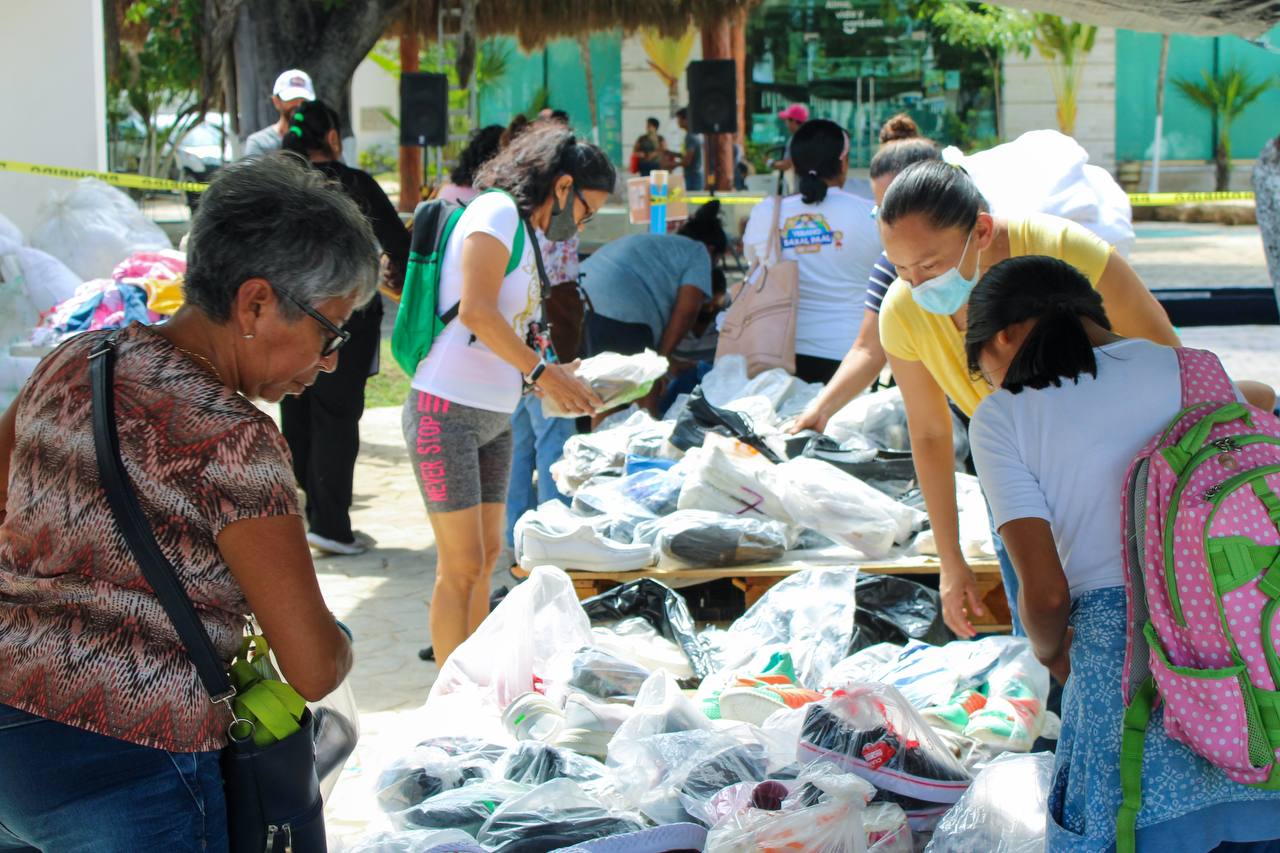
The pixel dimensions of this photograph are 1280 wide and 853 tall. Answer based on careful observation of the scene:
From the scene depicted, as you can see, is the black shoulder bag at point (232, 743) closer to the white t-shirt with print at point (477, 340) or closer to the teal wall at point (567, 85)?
the white t-shirt with print at point (477, 340)

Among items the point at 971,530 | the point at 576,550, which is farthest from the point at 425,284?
the point at 971,530

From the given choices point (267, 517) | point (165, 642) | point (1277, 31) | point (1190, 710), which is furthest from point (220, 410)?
point (1277, 31)

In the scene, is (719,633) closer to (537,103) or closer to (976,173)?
(976,173)

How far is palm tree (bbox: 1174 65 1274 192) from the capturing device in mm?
24156

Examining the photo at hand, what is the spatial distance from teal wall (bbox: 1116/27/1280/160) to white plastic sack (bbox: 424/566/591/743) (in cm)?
2397

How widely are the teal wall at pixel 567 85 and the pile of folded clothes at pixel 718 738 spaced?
70.9 ft

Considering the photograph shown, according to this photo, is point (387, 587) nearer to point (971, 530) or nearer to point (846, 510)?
point (846, 510)

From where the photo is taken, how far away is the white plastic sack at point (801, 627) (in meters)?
3.80

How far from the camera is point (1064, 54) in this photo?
24.2 metres

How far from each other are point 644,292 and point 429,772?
4.16 m

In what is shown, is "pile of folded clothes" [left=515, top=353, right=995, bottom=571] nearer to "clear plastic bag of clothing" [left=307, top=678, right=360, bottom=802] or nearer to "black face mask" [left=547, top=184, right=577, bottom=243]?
"black face mask" [left=547, top=184, right=577, bottom=243]

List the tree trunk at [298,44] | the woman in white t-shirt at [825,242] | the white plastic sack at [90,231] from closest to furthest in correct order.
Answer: the woman in white t-shirt at [825,242] < the white plastic sack at [90,231] < the tree trunk at [298,44]

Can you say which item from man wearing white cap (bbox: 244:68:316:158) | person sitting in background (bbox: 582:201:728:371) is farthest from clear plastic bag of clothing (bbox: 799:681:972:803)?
man wearing white cap (bbox: 244:68:316:158)

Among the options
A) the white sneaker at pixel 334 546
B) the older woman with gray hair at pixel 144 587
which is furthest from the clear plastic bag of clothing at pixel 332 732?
the white sneaker at pixel 334 546
